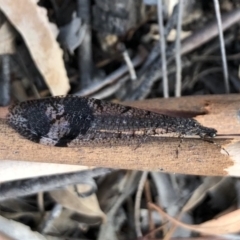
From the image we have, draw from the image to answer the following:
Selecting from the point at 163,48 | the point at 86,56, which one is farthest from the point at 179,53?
the point at 86,56

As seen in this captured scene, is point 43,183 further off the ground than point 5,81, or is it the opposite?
point 5,81

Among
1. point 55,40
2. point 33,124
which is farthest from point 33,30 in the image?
point 33,124

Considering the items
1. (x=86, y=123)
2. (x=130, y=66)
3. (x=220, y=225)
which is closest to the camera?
(x=86, y=123)

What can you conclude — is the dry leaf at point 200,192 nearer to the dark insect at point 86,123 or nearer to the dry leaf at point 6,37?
the dark insect at point 86,123

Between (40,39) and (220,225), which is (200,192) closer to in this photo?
(220,225)

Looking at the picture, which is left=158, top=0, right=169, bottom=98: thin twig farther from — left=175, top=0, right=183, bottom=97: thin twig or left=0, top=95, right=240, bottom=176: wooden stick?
left=0, top=95, right=240, bottom=176: wooden stick

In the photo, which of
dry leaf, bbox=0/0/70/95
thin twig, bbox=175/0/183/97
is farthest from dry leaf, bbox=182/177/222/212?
dry leaf, bbox=0/0/70/95

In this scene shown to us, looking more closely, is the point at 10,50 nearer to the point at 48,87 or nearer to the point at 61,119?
the point at 48,87

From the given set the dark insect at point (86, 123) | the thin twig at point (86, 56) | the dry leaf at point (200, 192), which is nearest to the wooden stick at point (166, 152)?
the dark insect at point (86, 123)
